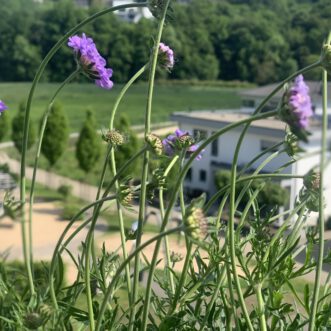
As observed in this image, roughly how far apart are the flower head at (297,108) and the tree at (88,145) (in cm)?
540

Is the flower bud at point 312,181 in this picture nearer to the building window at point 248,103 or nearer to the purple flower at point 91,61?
the purple flower at point 91,61

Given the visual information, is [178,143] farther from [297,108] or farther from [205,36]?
[205,36]

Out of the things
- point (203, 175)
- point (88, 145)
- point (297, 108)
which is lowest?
point (203, 175)

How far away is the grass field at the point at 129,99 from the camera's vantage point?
37.7 ft

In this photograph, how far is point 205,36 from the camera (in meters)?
16.1

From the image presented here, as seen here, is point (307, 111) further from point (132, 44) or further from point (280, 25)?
point (280, 25)

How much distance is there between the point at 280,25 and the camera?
1683 cm

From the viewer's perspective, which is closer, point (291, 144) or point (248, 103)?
point (291, 144)

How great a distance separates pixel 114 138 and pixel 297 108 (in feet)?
0.61

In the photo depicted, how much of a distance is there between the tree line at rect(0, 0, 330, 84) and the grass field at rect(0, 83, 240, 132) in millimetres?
520

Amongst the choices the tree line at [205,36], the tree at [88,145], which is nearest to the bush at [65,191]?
the tree at [88,145]

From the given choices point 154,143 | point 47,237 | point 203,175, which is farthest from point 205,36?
point 154,143

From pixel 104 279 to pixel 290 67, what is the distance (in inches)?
569

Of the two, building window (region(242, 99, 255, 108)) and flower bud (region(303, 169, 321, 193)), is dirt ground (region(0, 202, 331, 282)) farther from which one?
building window (region(242, 99, 255, 108))
